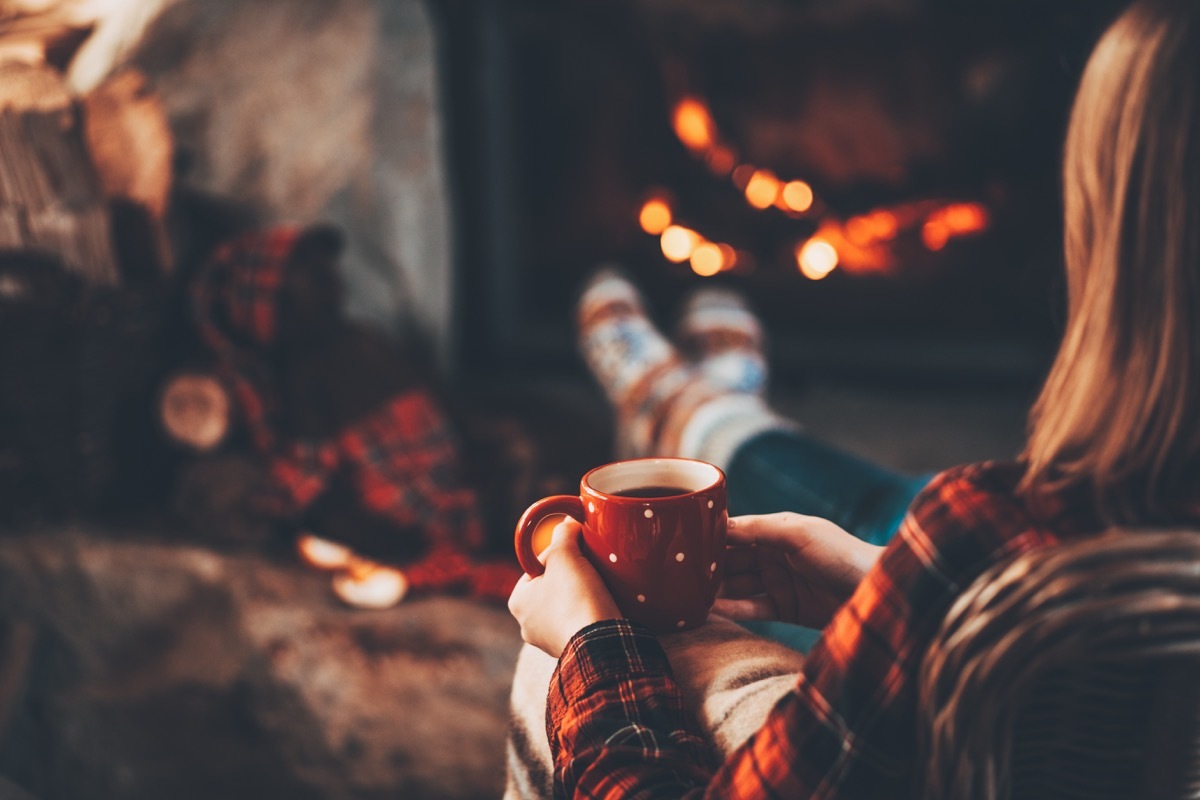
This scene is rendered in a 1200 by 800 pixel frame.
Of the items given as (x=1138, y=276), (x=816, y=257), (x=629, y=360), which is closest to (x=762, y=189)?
(x=816, y=257)

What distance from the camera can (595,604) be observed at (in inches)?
21.0

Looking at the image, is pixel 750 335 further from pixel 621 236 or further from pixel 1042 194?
pixel 1042 194

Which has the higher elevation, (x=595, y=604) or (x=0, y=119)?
(x=0, y=119)

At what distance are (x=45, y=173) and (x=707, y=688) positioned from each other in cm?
126

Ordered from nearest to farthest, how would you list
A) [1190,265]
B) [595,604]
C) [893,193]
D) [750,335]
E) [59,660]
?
1. [1190,265]
2. [595,604]
3. [59,660]
4. [750,335]
5. [893,193]

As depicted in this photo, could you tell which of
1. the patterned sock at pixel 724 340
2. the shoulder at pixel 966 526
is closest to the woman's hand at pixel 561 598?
the shoulder at pixel 966 526

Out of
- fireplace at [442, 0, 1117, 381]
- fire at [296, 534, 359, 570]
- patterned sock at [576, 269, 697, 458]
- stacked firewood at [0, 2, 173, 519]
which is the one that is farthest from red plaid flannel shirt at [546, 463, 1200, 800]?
fireplace at [442, 0, 1117, 381]

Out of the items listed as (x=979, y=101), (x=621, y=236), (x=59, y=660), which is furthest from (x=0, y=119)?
(x=979, y=101)

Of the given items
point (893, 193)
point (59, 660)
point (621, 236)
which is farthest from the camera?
point (621, 236)

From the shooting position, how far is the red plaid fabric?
1.50 m

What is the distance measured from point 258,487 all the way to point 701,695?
3.80 ft

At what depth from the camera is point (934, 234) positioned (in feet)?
6.08

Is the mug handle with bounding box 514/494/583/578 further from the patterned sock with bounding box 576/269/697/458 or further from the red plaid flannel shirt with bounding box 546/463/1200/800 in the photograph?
the patterned sock with bounding box 576/269/697/458

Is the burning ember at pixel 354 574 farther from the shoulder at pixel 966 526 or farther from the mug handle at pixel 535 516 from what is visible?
the shoulder at pixel 966 526
